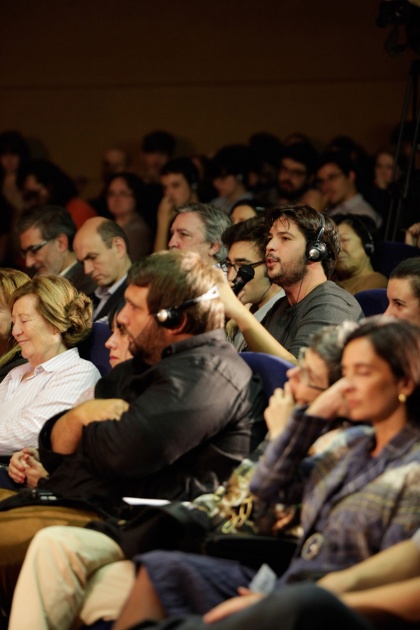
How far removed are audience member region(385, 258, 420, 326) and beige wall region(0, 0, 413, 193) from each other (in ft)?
12.3

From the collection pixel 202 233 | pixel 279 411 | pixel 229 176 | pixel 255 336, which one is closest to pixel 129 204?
pixel 229 176

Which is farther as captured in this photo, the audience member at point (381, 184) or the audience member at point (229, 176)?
the audience member at point (229, 176)

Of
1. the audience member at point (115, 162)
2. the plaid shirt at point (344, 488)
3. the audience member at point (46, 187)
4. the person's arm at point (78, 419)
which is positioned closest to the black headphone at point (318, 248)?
the person's arm at point (78, 419)

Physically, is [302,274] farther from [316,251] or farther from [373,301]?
[373,301]

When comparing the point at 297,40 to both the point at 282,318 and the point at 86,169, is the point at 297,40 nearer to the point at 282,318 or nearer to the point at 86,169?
the point at 86,169

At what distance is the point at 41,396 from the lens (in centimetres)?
312

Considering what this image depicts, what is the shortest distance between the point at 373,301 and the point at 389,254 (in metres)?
0.71

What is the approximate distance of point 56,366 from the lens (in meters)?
3.19

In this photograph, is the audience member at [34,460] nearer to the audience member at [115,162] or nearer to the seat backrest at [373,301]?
the seat backrest at [373,301]

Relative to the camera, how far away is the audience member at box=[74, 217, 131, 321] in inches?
176

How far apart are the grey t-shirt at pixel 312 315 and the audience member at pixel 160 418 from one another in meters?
0.68

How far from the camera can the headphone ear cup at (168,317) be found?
234 centimetres

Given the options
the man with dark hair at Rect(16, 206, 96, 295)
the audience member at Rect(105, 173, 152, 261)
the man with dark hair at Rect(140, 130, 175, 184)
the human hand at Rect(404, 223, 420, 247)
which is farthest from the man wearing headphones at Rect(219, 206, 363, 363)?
the man with dark hair at Rect(140, 130, 175, 184)

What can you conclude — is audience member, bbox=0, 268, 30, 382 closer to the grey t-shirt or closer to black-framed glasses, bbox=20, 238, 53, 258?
the grey t-shirt
